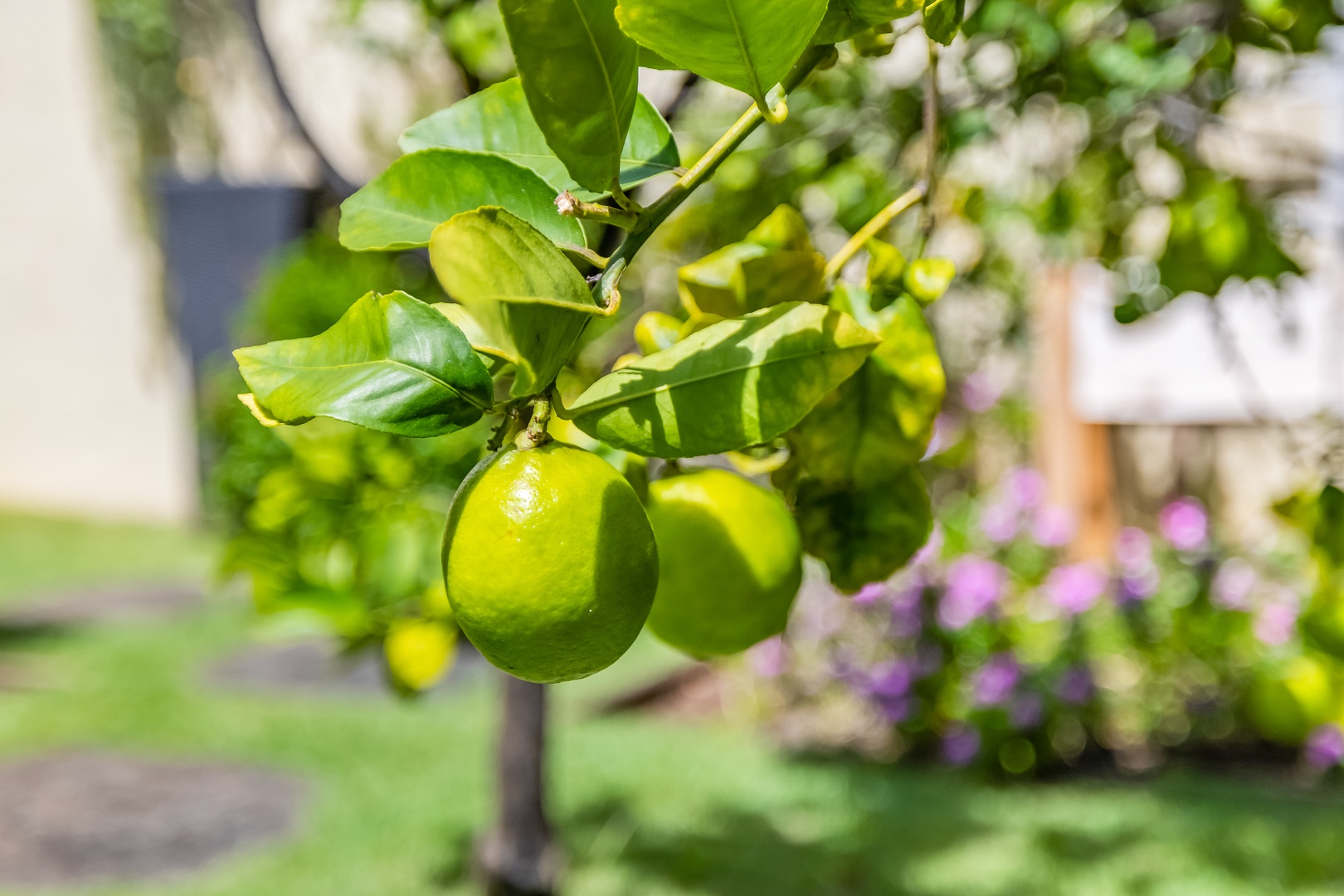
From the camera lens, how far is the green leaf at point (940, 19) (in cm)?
45

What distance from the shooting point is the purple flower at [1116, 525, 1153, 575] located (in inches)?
141

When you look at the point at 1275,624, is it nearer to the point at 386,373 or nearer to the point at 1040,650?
the point at 1040,650

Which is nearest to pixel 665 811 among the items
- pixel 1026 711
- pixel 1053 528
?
pixel 1026 711

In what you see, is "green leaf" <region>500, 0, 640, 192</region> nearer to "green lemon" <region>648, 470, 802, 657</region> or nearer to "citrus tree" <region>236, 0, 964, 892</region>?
"citrus tree" <region>236, 0, 964, 892</region>

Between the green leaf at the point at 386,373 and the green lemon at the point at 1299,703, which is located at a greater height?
the green leaf at the point at 386,373

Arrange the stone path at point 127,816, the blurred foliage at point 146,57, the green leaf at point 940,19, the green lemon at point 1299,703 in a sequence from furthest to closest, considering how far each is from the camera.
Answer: the blurred foliage at point 146,57
the stone path at point 127,816
the green lemon at point 1299,703
the green leaf at point 940,19

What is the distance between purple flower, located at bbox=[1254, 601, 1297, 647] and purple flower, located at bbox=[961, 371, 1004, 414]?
109 centimetres

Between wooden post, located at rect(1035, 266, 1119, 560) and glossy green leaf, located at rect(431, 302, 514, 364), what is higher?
glossy green leaf, located at rect(431, 302, 514, 364)

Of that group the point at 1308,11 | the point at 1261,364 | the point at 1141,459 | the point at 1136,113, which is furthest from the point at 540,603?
the point at 1141,459

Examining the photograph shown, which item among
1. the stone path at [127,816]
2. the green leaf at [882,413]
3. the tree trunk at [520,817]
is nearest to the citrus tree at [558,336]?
the green leaf at [882,413]

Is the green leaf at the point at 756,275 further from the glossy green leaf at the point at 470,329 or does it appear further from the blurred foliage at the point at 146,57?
the blurred foliage at the point at 146,57

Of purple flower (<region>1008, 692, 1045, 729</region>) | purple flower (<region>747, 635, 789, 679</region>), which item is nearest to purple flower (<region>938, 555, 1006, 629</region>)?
purple flower (<region>1008, 692, 1045, 729</region>)

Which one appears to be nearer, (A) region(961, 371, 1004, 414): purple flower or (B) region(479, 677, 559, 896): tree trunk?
(B) region(479, 677, 559, 896): tree trunk

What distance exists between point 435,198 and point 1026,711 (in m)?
3.15
